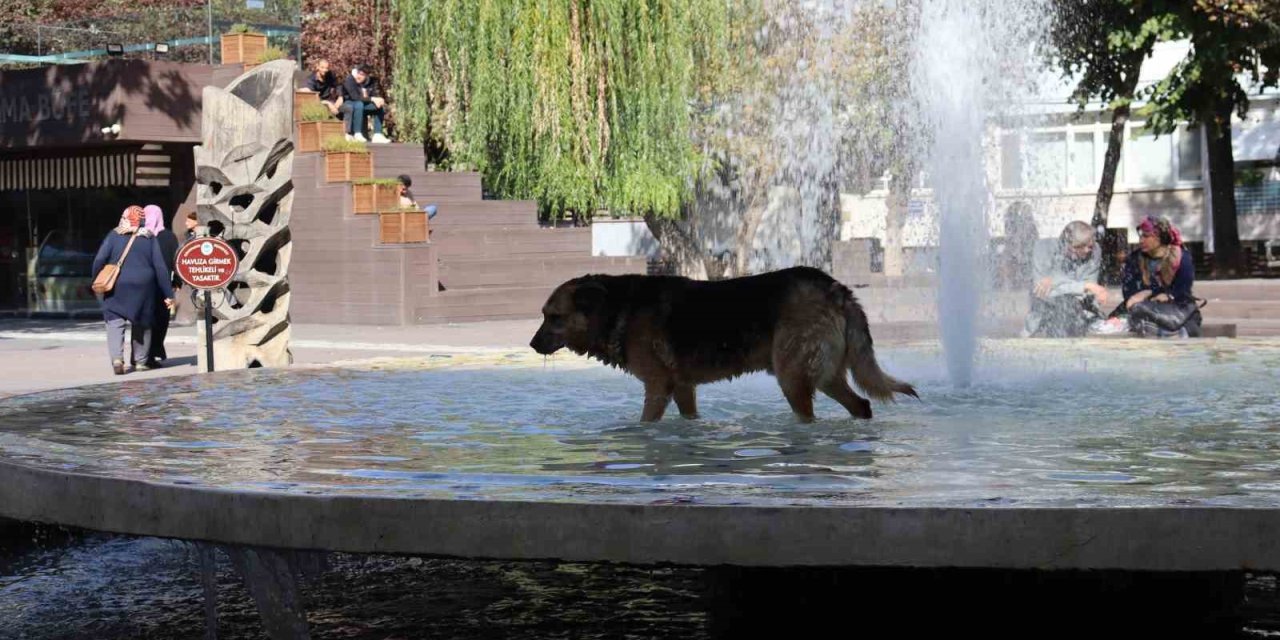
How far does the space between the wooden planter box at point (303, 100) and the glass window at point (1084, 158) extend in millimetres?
30050

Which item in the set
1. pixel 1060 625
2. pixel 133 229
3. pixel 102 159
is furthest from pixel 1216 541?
pixel 102 159

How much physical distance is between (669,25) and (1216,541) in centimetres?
2758

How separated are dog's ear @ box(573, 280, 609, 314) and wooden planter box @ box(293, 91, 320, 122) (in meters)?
23.0

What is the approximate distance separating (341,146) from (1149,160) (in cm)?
3243

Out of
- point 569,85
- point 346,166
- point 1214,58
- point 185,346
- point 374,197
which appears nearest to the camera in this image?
point 185,346

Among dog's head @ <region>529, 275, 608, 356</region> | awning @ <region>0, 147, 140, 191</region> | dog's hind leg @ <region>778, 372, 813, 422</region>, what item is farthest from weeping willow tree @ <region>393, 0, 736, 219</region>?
dog's hind leg @ <region>778, 372, 813, 422</region>

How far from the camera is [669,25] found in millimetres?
32250

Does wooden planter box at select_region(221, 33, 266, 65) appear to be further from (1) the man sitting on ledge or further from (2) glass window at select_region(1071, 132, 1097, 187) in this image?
(2) glass window at select_region(1071, 132, 1097, 187)

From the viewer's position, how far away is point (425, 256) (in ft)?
98.1

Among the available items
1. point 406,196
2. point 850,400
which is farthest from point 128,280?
point 850,400

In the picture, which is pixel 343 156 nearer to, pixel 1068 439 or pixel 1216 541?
pixel 1068 439

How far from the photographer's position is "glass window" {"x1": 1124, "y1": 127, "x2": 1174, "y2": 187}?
5422 centimetres

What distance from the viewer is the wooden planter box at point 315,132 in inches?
1235

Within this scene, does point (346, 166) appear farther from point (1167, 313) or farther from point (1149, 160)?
point (1149, 160)
